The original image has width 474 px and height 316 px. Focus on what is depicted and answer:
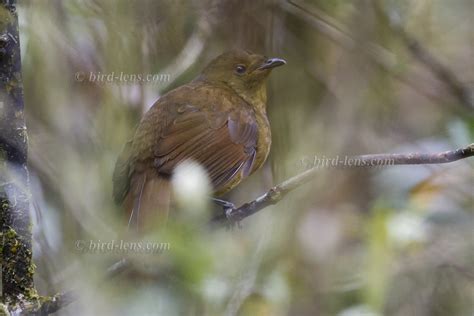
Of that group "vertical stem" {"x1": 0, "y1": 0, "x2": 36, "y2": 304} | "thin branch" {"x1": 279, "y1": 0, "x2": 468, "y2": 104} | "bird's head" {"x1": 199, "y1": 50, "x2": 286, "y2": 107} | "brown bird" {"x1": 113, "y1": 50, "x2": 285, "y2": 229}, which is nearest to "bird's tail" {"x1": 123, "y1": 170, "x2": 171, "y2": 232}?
"brown bird" {"x1": 113, "y1": 50, "x2": 285, "y2": 229}

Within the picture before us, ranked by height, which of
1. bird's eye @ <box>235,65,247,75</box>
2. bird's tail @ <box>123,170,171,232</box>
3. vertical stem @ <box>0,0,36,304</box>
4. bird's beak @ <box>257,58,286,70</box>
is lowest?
bird's tail @ <box>123,170,171,232</box>

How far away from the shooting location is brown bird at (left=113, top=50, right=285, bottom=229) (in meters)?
2.39

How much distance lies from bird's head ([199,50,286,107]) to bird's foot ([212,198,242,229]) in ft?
1.82

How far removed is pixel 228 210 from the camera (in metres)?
2.47

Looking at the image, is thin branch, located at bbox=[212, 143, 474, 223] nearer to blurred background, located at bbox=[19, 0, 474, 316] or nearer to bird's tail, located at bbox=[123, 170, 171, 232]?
blurred background, located at bbox=[19, 0, 474, 316]

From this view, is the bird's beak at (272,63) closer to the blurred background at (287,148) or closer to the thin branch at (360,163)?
the blurred background at (287,148)

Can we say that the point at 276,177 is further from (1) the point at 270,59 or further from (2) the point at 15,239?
(2) the point at 15,239

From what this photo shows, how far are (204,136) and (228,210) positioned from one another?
0.41m

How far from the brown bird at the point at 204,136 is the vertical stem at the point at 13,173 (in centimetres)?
46

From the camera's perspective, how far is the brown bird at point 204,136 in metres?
2.39

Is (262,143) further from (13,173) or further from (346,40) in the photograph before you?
(13,173)

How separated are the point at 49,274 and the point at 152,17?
1108 millimetres

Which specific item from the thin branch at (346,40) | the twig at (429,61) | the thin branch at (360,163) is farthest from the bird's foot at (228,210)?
the twig at (429,61)

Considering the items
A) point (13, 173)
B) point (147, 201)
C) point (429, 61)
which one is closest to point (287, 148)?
point (147, 201)
